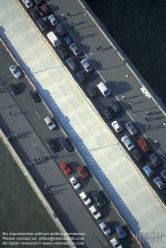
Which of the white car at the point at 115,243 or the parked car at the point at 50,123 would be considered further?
the parked car at the point at 50,123

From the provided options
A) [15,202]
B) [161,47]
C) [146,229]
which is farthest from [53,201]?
[161,47]

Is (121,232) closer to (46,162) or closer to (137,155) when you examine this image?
(137,155)

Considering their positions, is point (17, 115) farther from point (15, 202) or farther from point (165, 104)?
point (165, 104)

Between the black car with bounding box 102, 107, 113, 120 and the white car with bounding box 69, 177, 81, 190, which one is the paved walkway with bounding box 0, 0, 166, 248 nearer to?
the black car with bounding box 102, 107, 113, 120

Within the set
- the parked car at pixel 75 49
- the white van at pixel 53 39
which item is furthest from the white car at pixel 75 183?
the white van at pixel 53 39

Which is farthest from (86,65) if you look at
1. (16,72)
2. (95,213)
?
(95,213)

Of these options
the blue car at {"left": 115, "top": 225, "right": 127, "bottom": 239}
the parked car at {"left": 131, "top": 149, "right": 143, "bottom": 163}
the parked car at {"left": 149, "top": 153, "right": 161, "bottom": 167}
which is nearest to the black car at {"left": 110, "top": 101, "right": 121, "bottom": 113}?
the parked car at {"left": 131, "top": 149, "right": 143, "bottom": 163}

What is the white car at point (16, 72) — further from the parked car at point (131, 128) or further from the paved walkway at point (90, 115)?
the parked car at point (131, 128)
